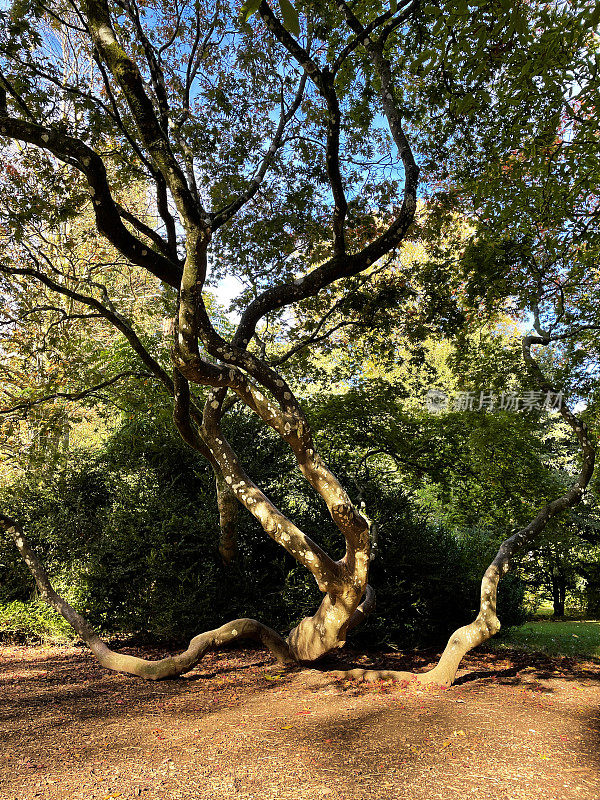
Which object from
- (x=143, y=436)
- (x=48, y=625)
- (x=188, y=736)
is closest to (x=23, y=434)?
(x=143, y=436)

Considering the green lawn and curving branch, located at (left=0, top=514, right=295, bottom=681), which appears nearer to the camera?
curving branch, located at (left=0, top=514, right=295, bottom=681)

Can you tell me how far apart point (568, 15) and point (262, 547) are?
26.0 ft

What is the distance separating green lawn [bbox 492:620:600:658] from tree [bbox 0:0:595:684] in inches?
123

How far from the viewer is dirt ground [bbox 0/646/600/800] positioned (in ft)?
10.7

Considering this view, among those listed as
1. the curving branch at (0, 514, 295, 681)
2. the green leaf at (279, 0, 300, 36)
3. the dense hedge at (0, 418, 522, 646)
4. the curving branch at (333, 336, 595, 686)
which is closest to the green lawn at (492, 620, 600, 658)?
the dense hedge at (0, 418, 522, 646)

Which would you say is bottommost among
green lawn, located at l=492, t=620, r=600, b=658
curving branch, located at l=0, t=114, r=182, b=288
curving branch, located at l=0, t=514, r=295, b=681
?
green lawn, located at l=492, t=620, r=600, b=658

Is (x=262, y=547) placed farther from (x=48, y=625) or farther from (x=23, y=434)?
(x=23, y=434)

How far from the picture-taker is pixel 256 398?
5.12 metres

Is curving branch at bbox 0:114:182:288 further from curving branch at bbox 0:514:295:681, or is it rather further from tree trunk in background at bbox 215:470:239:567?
curving branch at bbox 0:514:295:681

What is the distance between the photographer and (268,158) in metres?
6.69

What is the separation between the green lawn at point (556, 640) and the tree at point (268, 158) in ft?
10.2

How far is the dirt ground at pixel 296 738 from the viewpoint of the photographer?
3.26 meters

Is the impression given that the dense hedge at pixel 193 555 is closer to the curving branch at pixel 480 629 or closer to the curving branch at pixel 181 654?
the curving branch at pixel 181 654

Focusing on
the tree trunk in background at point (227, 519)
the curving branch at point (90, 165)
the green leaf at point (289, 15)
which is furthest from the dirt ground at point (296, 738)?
the curving branch at point (90, 165)
